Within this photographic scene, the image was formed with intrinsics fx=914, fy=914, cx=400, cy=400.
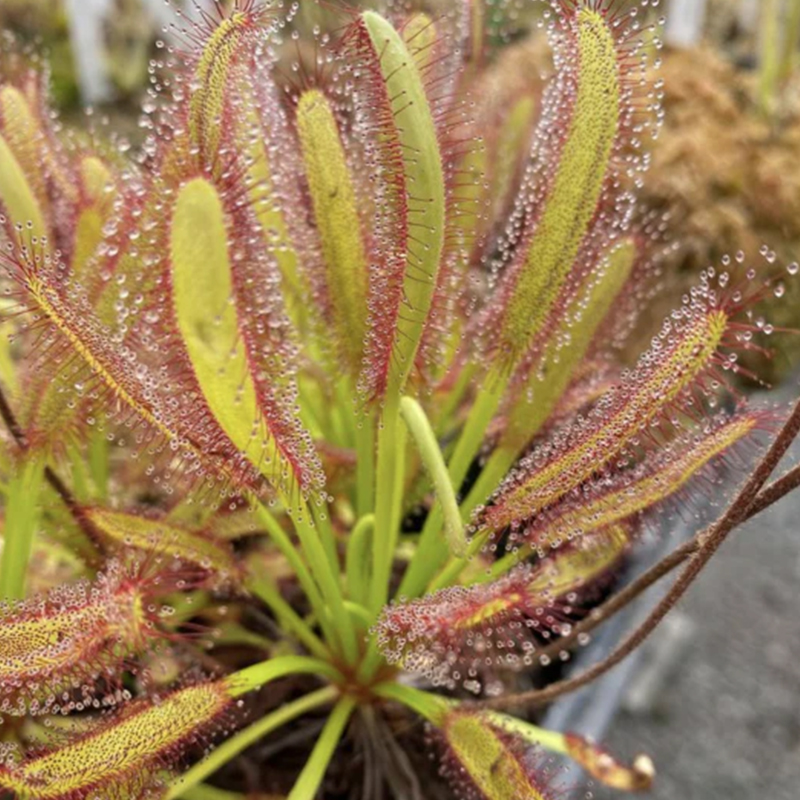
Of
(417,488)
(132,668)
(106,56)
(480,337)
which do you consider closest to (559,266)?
(480,337)

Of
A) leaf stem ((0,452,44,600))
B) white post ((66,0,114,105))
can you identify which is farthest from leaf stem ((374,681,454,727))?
white post ((66,0,114,105))

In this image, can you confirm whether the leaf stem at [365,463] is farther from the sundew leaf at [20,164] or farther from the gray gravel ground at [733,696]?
the gray gravel ground at [733,696]

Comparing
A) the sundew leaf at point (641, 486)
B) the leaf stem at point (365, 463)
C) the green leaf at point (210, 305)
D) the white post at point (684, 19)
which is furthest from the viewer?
the white post at point (684, 19)

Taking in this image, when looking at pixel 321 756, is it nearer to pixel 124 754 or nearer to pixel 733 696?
pixel 124 754

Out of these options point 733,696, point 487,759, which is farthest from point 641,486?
point 733,696

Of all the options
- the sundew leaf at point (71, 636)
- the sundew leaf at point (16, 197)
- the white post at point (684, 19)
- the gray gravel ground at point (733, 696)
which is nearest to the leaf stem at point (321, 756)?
the sundew leaf at point (71, 636)

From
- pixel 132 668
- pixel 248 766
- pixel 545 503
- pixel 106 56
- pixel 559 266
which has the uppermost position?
pixel 106 56

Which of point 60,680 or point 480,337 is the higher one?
point 480,337

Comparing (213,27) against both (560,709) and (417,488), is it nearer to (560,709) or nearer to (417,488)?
(417,488)
